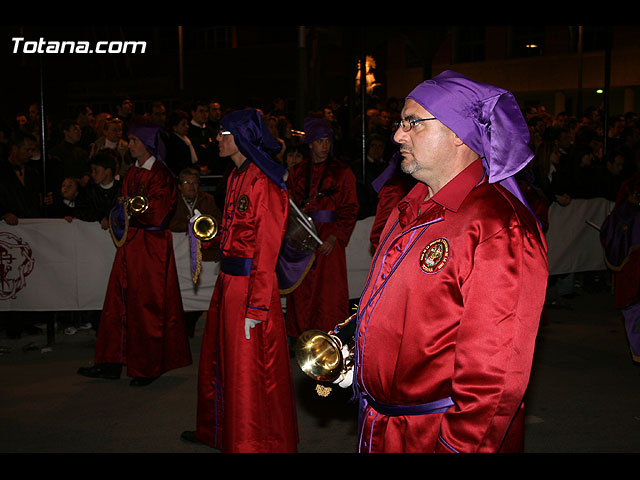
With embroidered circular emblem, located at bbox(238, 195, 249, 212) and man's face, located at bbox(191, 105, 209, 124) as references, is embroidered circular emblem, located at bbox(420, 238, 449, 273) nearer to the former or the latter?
embroidered circular emblem, located at bbox(238, 195, 249, 212)

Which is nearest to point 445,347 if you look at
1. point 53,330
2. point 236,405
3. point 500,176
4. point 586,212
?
point 500,176

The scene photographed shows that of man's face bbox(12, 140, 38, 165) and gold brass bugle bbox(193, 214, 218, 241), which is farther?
man's face bbox(12, 140, 38, 165)

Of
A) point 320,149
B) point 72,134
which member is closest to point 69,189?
point 72,134

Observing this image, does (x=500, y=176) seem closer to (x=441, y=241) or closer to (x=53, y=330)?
(x=441, y=241)

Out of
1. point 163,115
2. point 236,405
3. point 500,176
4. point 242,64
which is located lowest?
point 236,405

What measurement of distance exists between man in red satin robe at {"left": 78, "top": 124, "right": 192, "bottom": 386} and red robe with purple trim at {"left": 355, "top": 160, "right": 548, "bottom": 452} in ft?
14.1

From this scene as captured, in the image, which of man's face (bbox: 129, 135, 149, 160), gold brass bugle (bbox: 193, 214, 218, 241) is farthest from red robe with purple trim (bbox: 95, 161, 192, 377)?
gold brass bugle (bbox: 193, 214, 218, 241)

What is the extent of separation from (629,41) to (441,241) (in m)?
27.4

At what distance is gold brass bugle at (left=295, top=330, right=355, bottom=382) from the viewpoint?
8.96ft

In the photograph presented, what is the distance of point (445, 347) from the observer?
234cm

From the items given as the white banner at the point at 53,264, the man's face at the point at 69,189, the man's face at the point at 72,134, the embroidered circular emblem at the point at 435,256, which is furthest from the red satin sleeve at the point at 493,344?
the man's face at the point at 72,134

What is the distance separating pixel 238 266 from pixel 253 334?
1.47ft

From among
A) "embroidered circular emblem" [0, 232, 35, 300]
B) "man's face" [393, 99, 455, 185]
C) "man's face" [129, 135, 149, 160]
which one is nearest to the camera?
"man's face" [393, 99, 455, 185]

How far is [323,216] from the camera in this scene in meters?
7.50
